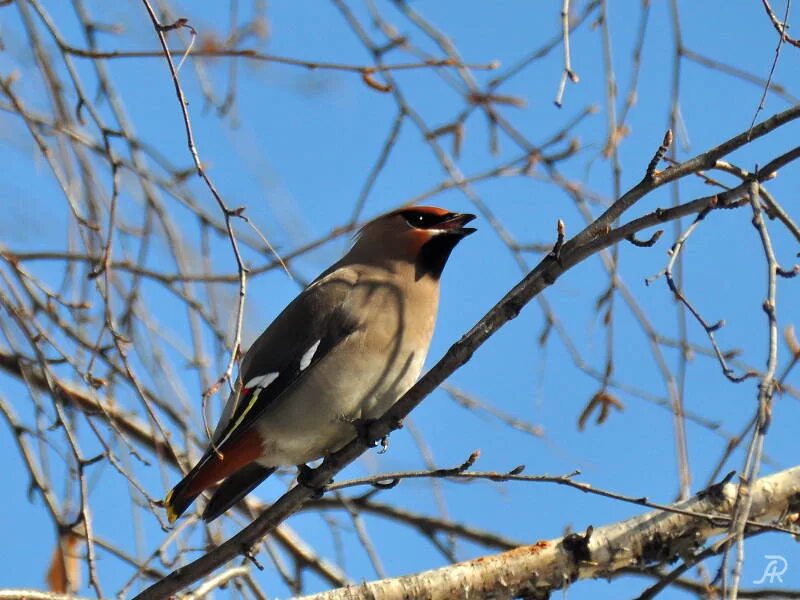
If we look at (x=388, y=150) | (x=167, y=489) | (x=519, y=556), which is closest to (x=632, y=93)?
(x=388, y=150)

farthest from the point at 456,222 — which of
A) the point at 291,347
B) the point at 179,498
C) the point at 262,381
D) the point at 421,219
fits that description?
the point at 179,498

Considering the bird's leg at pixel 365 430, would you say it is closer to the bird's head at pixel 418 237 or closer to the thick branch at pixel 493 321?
the thick branch at pixel 493 321

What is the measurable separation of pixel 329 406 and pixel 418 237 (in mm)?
997

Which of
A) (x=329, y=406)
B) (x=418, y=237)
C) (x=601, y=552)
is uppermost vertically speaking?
(x=418, y=237)

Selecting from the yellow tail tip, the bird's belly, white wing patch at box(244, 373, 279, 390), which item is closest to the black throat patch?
the bird's belly

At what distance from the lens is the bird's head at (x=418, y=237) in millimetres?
5016

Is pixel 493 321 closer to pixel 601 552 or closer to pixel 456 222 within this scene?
pixel 601 552

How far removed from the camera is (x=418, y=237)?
200 inches

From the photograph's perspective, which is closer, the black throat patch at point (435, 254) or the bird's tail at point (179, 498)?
the bird's tail at point (179, 498)

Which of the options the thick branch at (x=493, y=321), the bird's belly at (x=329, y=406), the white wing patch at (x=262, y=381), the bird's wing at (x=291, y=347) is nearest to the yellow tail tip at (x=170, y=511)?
the bird's wing at (x=291, y=347)

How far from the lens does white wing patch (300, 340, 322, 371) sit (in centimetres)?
455

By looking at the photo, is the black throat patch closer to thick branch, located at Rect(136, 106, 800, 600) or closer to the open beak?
the open beak

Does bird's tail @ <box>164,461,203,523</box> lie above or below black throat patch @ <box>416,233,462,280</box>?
below

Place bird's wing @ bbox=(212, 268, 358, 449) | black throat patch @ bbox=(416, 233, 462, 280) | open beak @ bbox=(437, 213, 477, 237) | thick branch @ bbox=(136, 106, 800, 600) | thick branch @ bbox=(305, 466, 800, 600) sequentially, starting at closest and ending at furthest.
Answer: thick branch @ bbox=(136, 106, 800, 600) < thick branch @ bbox=(305, 466, 800, 600) < bird's wing @ bbox=(212, 268, 358, 449) < black throat patch @ bbox=(416, 233, 462, 280) < open beak @ bbox=(437, 213, 477, 237)
